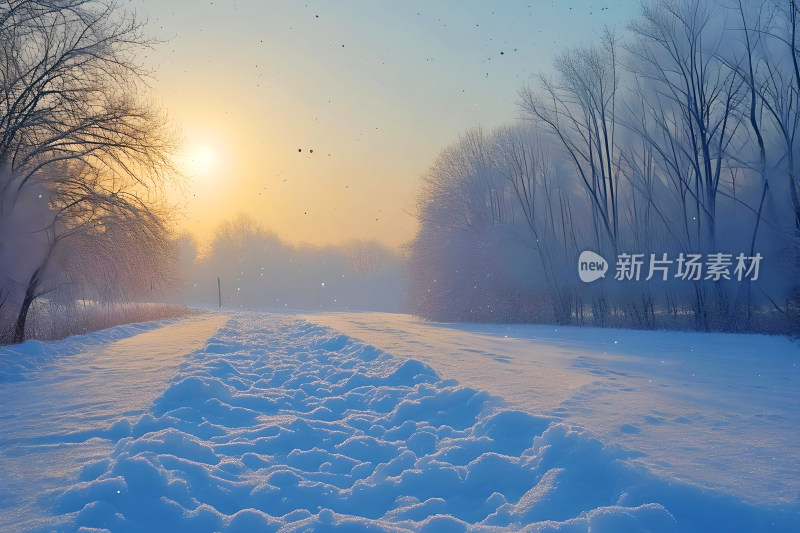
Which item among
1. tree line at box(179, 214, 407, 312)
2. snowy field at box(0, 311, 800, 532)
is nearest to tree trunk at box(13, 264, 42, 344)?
snowy field at box(0, 311, 800, 532)

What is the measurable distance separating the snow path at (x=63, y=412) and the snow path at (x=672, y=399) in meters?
3.34

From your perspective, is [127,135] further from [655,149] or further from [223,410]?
[655,149]

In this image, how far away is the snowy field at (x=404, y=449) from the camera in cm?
253

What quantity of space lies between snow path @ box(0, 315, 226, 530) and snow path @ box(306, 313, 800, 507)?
3.34m

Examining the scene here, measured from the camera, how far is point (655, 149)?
55.9ft

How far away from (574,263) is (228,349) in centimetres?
1489

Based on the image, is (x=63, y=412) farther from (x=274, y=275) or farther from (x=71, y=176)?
(x=274, y=275)

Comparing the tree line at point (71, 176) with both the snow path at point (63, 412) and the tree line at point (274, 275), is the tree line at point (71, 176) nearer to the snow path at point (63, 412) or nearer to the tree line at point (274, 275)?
the snow path at point (63, 412)

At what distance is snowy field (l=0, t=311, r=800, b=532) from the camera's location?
2.53 m

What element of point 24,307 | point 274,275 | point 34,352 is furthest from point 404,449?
point 274,275

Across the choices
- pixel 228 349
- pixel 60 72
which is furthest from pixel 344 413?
pixel 60 72
